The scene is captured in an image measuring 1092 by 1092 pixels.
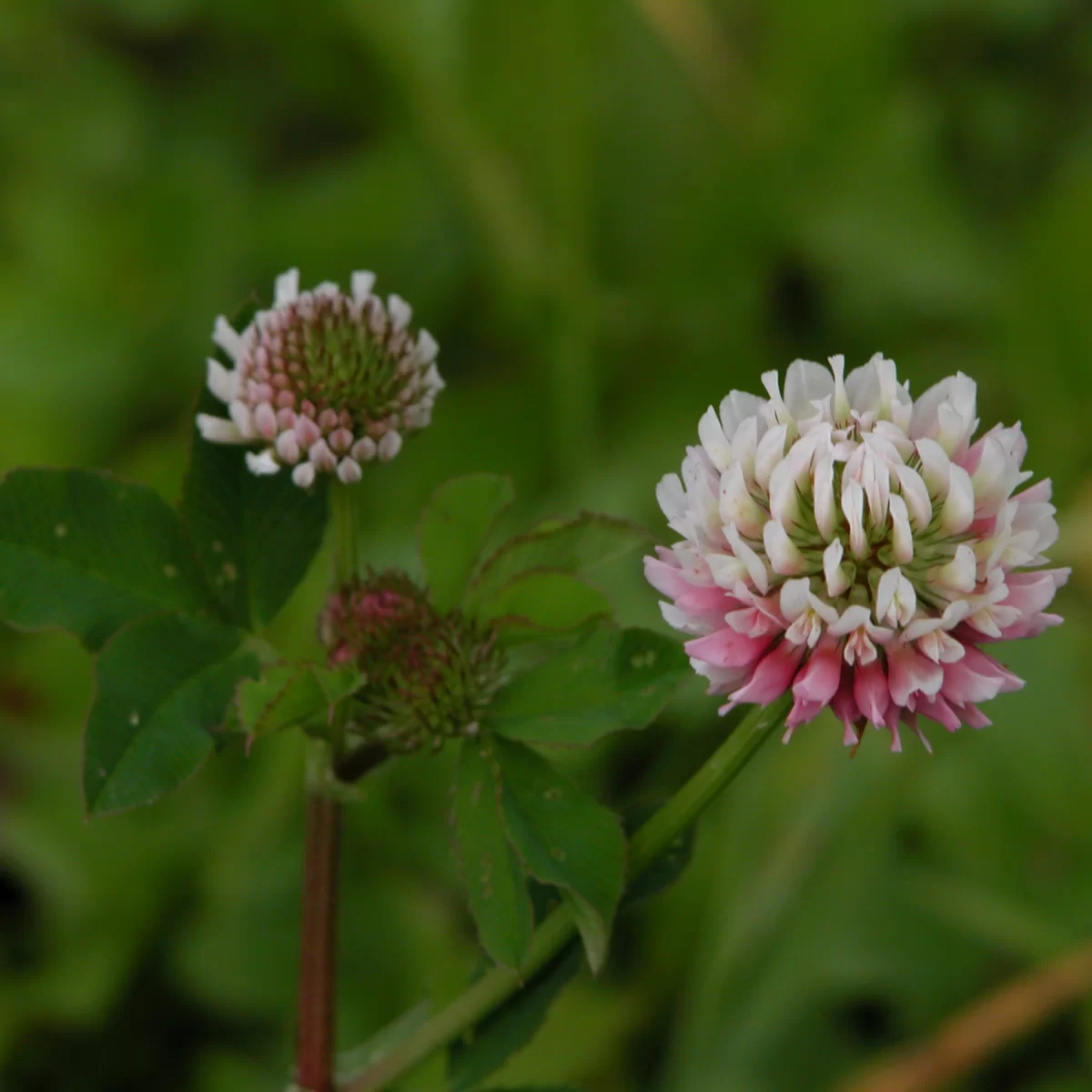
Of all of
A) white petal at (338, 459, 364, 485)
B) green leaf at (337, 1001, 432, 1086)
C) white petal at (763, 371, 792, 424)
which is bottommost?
green leaf at (337, 1001, 432, 1086)

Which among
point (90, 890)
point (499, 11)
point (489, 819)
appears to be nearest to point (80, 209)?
point (499, 11)

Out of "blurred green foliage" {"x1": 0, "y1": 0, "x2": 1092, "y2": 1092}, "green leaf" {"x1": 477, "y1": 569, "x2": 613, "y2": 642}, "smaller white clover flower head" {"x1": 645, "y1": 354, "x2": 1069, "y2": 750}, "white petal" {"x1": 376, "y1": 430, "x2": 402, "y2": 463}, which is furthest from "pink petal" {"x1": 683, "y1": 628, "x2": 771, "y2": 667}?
"blurred green foliage" {"x1": 0, "y1": 0, "x2": 1092, "y2": 1092}

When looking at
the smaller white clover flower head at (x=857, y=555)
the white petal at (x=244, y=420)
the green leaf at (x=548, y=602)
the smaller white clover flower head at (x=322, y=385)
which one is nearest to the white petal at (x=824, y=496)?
the smaller white clover flower head at (x=857, y=555)

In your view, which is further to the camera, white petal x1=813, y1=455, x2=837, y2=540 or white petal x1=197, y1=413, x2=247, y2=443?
white petal x1=197, y1=413, x2=247, y2=443

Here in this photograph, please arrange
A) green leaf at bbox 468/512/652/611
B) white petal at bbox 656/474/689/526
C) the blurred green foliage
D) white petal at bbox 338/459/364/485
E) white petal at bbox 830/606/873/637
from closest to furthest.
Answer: white petal at bbox 830/606/873/637
white petal at bbox 656/474/689/526
white petal at bbox 338/459/364/485
green leaf at bbox 468/512/652/611
the blurred green foliage

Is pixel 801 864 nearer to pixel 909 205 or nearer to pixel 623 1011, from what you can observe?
pixel 623 1011

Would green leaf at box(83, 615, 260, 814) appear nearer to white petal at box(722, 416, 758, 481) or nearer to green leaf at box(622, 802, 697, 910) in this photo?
green leaf at box(622, 802, 697, 910)

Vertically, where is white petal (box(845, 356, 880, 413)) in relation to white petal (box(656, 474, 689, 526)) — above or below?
above
